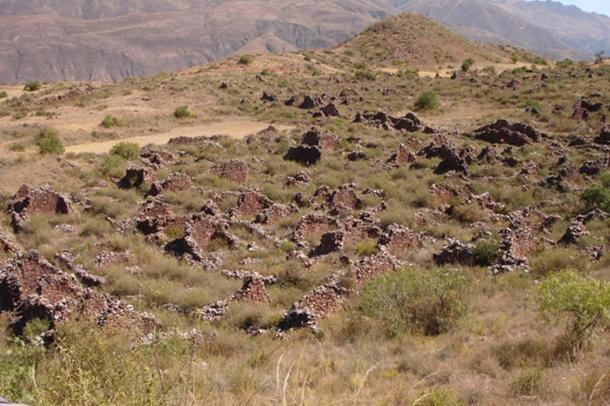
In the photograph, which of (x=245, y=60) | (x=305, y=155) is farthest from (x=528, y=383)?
(x=245, y=60)

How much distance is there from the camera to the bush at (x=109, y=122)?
34375mm

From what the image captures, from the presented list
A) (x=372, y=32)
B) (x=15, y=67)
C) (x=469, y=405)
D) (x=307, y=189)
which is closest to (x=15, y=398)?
(x=469, y=405)

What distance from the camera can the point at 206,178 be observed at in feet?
74.0

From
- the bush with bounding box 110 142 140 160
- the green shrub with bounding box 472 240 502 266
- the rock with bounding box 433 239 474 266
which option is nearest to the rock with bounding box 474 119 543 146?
the green shrub with bounding box 472 240 502 266

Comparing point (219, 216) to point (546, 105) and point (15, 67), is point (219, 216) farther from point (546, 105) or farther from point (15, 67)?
point (15, 67)

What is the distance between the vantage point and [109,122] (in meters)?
34.5

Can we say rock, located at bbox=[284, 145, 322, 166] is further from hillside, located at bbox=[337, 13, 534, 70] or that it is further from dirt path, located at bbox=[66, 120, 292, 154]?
hillside, located at bbox=[337, 13, 534, 70]

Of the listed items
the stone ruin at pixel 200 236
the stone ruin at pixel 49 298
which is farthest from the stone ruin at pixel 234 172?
the stone ruin at pixel 49 298

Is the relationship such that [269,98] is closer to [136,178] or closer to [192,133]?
[192,133]

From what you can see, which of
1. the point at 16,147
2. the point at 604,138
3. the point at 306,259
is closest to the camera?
the point at 306,259

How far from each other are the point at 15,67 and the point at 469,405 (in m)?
179

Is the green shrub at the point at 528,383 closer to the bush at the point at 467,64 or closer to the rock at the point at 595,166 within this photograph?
the rock at the point at 595,166

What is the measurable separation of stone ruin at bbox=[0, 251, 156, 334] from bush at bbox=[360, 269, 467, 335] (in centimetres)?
418

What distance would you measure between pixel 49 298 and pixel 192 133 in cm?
2492
